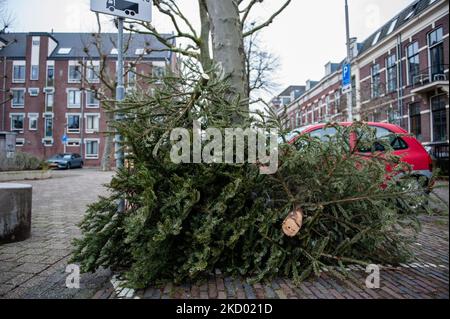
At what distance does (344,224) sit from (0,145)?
17.9 meters

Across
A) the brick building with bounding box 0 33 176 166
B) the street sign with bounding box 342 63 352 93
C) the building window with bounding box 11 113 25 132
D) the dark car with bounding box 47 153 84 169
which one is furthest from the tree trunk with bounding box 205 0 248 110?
the building window with bounding box 11 113 25 132

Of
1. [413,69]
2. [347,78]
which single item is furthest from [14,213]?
[413,69]

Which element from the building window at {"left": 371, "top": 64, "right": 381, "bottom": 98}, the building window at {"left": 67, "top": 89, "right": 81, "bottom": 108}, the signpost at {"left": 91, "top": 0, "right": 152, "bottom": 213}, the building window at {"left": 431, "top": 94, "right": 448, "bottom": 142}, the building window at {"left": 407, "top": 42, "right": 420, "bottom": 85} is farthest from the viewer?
the building window at {"left": 67, "top": 89, "right": 81, "bottom": 108}

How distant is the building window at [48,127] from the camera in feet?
110

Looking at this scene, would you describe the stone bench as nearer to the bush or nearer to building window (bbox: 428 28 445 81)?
building window (bbox: 428 28 445 81)

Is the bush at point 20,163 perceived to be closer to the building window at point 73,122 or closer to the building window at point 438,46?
the building window at point 438,46

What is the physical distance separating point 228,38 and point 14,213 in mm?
3398

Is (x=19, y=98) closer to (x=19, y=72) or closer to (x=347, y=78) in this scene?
(x=19, y=72)

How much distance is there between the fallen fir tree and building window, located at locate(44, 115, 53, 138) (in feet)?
120

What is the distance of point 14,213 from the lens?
3533mm

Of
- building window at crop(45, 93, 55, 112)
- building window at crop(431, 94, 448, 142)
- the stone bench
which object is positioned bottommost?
the stone bench

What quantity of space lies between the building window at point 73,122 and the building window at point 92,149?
86.9 inches

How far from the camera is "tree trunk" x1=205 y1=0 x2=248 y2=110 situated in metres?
3.38

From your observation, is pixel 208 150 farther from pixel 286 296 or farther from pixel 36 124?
pixel 36 124
